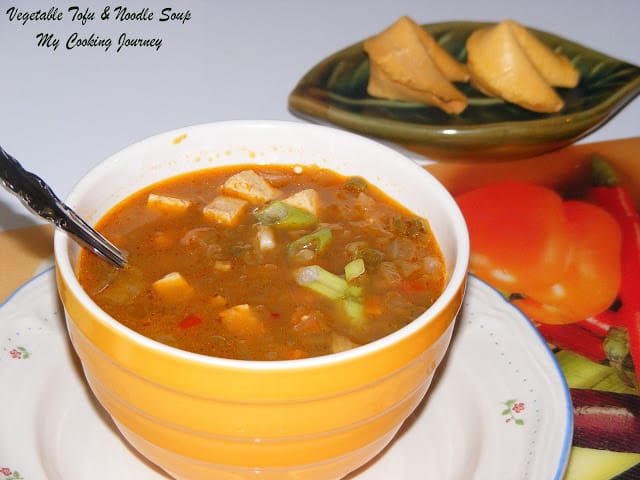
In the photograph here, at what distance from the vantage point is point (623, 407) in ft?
6.17

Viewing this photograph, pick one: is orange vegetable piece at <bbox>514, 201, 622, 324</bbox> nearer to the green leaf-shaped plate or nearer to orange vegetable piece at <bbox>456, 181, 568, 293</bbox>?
orange vegetable piece at <bbox>456, 181, 568, 293</bbox>

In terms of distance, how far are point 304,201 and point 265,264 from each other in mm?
269

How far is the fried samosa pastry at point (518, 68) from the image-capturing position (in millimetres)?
2879

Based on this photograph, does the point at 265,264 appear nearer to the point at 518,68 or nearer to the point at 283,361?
the point at 283,361

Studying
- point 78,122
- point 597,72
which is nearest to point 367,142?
point 78,122

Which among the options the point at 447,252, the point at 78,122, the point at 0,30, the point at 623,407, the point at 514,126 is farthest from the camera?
the point at 0,30

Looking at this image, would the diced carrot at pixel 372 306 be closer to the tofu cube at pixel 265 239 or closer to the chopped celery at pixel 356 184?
the tofu cube at pixel 265 239

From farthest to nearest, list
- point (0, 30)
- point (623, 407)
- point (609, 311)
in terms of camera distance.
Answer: point (0, 30), point (609, 311), point (623, 407)

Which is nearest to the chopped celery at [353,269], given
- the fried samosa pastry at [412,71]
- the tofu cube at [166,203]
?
the tofu cube at [166,203]

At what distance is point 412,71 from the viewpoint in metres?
2.91

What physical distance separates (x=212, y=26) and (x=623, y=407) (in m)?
2.56

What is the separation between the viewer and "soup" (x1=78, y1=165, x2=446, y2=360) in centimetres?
151

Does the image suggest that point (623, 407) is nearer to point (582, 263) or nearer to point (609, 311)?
point (609, 311)

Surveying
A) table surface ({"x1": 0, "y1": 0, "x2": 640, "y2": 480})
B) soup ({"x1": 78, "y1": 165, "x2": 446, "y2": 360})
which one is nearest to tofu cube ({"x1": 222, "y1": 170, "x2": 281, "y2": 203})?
soup ({"x1": 78, "y1": 165, "x2": 446, "y2": 360})
